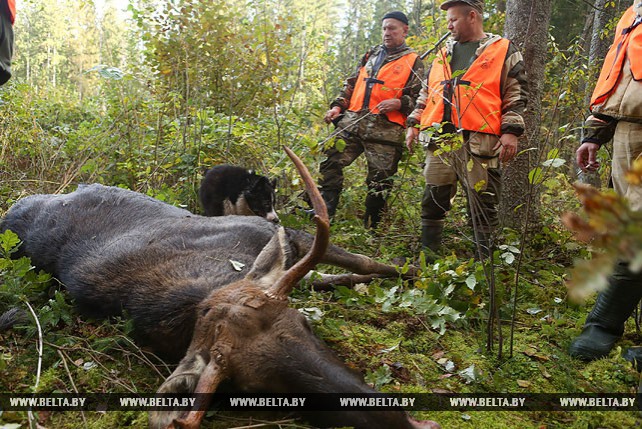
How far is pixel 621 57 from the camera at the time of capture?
3219 millimetres

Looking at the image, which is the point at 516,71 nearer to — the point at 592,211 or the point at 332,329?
the point at 332,329

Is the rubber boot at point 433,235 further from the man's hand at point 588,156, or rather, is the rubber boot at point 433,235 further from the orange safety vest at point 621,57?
the orange safety vest at point 621,57

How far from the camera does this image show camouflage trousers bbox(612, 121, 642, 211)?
312 cm

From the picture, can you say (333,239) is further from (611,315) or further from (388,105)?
(611,315)

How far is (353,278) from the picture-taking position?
4.32 m

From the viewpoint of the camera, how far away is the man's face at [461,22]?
4637 mm

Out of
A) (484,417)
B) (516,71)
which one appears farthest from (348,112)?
(484,417)

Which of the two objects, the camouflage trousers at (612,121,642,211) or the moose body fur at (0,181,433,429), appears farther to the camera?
the camouflage trousers at (612,121,642,211)

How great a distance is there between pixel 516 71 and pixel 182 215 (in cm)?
348

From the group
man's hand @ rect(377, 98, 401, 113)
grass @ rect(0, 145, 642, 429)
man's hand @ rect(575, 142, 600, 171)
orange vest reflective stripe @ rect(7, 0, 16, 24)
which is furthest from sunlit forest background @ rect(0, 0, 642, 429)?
orange vest reflective stripe @ rect(7, 0, 16, 24)

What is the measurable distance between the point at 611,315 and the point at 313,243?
2.10m

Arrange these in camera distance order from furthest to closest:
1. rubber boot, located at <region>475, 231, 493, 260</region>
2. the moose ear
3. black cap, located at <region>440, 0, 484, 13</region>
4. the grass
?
black cap, located at <region>440, 0, 484, 13</region> → rubber boot, located at <region>475, 231, 493, 260</region> → the moose ear → the grass

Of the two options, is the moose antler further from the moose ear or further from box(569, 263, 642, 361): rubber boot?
box(569, 263, 642, 361): rubber boot

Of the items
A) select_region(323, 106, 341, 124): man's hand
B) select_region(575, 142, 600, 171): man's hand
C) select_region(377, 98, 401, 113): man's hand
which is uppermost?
select_region(377, 98, 401, 113): man's hand
